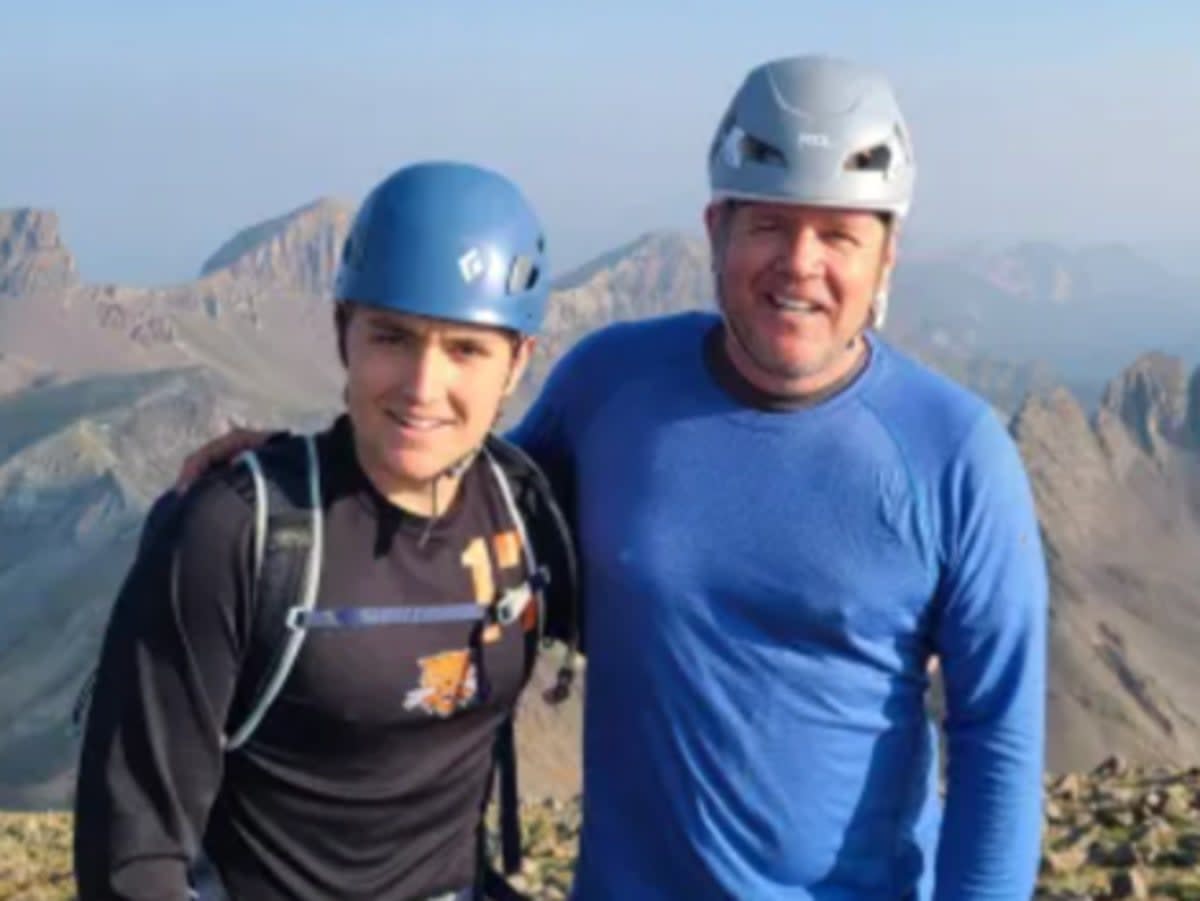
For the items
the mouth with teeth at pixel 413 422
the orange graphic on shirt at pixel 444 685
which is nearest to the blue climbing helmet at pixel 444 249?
the mouth with teeth at pixel 413 422

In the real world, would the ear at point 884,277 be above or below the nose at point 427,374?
above

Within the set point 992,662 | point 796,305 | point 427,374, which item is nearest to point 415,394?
point 427,374

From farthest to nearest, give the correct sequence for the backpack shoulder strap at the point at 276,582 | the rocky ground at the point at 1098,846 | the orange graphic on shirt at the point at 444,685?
the rocky ground at the point at 1098,846
the orange graphic on shirt at the point at 444,685
the backpack shoulder strap at the point at 276,582

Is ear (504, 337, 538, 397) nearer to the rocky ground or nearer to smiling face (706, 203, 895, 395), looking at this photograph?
smiling face (706, 203, 895, 395)

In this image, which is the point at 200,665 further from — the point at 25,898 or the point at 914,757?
the point at 25,898

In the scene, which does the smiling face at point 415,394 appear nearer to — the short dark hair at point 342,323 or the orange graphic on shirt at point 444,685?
the short dark hair at point 342,323

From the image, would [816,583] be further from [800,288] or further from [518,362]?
[518,362]
